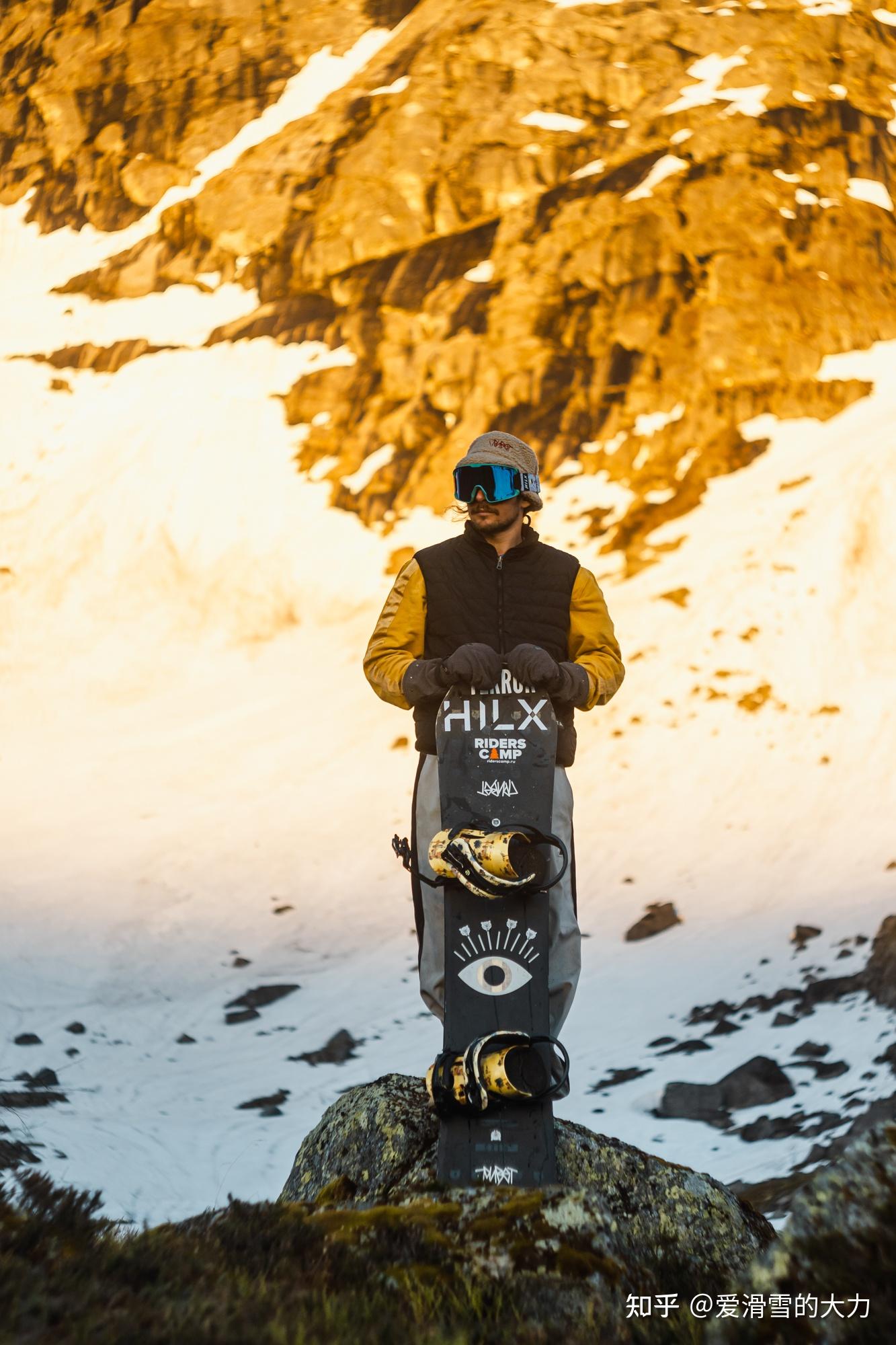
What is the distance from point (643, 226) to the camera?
24250 millimetres

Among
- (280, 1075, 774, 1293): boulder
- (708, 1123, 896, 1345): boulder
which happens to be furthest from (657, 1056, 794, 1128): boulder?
(708, 1123, 896, 1345): boulder

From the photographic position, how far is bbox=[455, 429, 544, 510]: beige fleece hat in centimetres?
486

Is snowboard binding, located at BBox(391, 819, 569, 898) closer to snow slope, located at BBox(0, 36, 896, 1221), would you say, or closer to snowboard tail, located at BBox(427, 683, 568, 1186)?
snowboard tail, located at BBox(427, 683, 568, 1186)

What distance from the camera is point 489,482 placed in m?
4.90

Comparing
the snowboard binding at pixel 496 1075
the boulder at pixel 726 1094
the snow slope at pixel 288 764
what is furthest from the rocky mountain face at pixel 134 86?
the snowboard binding at pixel 496 1075

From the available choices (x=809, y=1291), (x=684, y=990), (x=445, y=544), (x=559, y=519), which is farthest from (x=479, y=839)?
(x=559, y=519)

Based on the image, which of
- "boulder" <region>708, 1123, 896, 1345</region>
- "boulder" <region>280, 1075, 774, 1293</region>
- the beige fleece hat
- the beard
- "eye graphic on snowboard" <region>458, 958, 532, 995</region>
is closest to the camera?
"boulder" <region>708, 1123, 896, 1345</region>

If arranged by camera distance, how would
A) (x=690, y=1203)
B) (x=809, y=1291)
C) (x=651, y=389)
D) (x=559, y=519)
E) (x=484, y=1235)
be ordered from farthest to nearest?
(x=651, y=389) → (x=559, y=519) → (x=690, y=1203) → (x=484, y=1235) → (x=809, y=1291)

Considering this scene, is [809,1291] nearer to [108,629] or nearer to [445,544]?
[445,544]

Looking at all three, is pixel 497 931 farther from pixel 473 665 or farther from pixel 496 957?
pixel 473 665

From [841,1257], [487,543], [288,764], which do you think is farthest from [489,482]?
[288,764]

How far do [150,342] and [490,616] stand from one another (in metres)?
21.7

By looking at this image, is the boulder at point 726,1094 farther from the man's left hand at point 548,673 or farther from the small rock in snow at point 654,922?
the man's left hand at point 548,673

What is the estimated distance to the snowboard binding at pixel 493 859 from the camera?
14.4 feet
